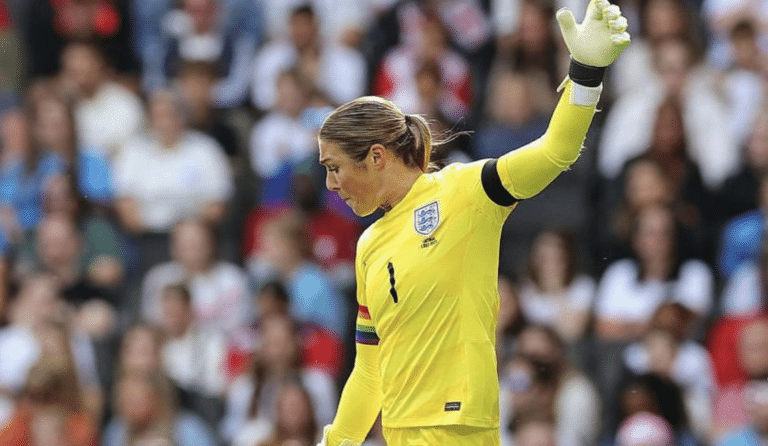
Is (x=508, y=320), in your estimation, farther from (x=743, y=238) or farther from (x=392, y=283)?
(x=392, y=283)

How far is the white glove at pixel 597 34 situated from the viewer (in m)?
4.62

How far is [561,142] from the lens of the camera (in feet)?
15.3

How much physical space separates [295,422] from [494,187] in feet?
15.8

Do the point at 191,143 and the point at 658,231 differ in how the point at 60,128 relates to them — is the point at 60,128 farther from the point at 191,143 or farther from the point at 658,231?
the point at 658,231

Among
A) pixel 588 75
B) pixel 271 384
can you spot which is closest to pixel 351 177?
pixel 588 75

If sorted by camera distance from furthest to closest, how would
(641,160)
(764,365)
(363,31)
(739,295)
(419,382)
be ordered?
(363,31), (641,160), (739,295), (764,365), (419,382)

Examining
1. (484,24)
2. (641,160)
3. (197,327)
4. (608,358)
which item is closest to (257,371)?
(197,327)

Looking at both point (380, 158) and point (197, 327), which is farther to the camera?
point (197, 327)

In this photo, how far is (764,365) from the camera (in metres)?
8.81

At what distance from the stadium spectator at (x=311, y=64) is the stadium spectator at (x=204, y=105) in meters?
0.38

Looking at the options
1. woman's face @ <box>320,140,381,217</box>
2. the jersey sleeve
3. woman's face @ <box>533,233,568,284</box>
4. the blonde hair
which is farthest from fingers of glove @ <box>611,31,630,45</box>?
woman's face @ <box>533,233,568,284</box>

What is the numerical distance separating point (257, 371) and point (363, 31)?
3.83 meters

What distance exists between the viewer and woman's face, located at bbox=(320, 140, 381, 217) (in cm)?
503

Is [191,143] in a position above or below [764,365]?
above
